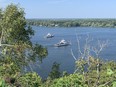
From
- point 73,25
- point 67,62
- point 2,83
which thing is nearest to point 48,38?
point 67,62

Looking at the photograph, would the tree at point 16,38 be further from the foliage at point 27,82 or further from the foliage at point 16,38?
the foliage at point 27,82

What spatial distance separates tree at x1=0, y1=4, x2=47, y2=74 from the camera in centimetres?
1351

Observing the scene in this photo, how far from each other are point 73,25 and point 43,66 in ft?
278

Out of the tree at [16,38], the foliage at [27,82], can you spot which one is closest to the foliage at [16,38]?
the tree at [16,38]

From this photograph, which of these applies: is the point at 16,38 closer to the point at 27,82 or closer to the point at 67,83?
the point at 27,82

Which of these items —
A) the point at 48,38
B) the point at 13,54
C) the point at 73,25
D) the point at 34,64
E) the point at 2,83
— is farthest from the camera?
the point at 73,25

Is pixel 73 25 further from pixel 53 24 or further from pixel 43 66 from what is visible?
pixel 43 66

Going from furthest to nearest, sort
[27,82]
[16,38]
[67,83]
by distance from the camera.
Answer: [16,38] → [27,82] → [67,83]

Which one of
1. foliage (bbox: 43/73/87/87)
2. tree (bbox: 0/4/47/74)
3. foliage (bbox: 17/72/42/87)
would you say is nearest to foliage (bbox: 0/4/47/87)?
tree (bbox: 0/4/47/74)

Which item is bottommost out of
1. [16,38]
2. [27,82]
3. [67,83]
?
[16,38]

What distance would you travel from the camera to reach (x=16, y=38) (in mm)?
14695

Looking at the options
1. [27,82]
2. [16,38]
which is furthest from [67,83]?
[16,38]

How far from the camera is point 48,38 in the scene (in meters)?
69.0

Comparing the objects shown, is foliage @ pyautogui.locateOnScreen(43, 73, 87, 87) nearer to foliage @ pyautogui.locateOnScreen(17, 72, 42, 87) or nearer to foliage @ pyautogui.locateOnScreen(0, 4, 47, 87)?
foliage @ pyautogui.locateOnScreen(17, 72, 42, 87)
